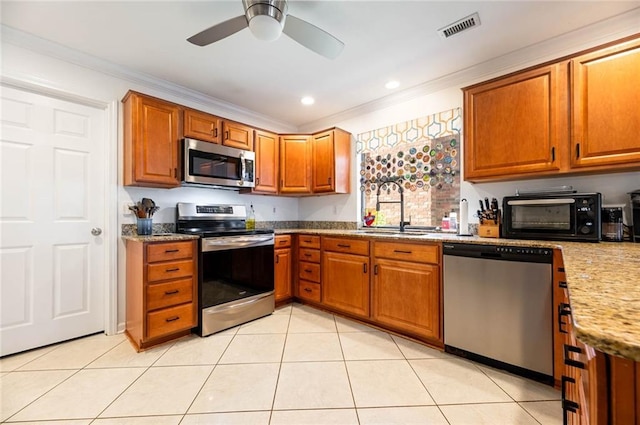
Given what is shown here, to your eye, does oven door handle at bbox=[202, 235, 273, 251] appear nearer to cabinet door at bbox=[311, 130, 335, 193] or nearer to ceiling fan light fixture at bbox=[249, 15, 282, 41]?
cabinet door at bbox=[311, 130, 335, 193]

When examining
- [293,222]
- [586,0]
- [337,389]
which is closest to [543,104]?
[586,0]

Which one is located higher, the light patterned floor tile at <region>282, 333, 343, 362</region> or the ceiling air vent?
the ceiling air vent

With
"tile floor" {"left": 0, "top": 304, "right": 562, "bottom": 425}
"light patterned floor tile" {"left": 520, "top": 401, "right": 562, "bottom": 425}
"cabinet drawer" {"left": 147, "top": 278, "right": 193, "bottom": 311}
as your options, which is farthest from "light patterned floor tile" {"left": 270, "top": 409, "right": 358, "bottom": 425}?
"cabinet drawer" {"left": 147, "top": 278, "right": 193, "bottom": 311}

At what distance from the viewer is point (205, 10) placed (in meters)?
1.91

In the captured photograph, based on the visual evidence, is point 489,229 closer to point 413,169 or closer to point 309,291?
point 413,169

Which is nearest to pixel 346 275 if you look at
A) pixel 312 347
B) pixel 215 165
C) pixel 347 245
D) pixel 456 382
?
pixel 347 245

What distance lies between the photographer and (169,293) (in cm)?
238

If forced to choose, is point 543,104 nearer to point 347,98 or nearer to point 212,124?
point 347,98

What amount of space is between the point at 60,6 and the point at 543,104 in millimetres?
3493

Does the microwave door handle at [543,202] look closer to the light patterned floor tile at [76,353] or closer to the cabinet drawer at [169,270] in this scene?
the cabinet drawer at [169,270]

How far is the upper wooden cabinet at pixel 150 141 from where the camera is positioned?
2.50 m

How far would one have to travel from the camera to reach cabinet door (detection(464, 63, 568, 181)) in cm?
203

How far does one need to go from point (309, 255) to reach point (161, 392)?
74.1 inches

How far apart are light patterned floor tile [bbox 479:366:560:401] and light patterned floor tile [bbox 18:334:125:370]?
2.92 meters
